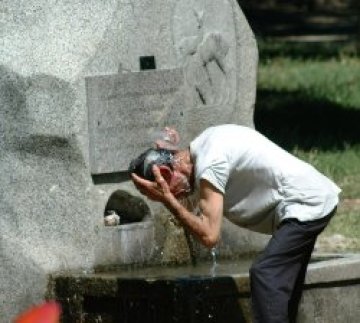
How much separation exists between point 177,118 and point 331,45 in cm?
1585

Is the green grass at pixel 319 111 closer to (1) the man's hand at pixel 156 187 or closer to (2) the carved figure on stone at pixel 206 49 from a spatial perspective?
(2) the carved figure on stone at pixel 206 49

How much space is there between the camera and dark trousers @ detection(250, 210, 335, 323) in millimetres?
6898

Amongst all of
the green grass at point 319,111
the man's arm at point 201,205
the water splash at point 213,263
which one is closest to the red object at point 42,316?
the man's arm at point 201,205

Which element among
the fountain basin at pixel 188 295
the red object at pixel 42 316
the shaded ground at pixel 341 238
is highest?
the red object at pixel 42 316

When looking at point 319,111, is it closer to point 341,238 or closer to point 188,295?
point 341,238

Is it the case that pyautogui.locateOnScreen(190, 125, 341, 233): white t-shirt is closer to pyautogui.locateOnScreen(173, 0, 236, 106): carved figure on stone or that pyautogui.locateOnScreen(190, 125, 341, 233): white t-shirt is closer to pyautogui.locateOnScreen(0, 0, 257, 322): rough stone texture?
pyautogui.locateOnScreen(0, 0, 257, 322): rough stone texture

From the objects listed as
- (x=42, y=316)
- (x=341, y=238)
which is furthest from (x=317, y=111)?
(x=42, y=316)

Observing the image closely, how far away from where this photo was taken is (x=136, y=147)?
854cm

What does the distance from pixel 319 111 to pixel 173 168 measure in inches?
392

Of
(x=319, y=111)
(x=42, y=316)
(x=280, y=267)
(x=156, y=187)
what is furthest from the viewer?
(x=319, y=111)

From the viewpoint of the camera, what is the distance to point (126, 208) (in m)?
8.66

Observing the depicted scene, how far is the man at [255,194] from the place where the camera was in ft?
22.1

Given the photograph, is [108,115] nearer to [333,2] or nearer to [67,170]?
[67,170]

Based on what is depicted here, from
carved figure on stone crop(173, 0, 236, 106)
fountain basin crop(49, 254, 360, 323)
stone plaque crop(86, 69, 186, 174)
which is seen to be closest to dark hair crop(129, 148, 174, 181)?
fountain basin crop(49, 254, 360, 323)
